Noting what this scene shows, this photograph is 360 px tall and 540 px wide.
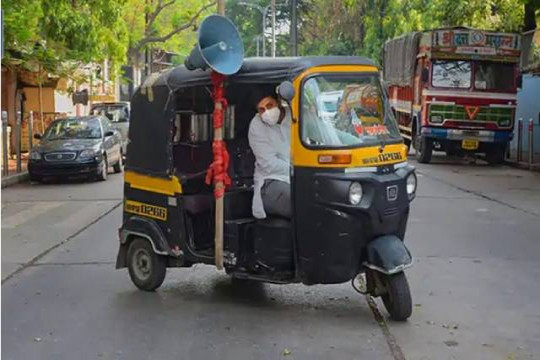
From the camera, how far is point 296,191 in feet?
20.9

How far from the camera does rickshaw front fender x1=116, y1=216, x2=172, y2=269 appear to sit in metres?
7.36

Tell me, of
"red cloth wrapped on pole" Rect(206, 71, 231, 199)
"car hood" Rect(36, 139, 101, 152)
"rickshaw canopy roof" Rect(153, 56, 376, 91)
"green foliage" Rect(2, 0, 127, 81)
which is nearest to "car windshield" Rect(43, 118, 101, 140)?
"car hood" Rect(36, 139, 101, 152)

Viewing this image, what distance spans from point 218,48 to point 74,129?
14158 millimetres

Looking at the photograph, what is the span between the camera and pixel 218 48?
6594mm

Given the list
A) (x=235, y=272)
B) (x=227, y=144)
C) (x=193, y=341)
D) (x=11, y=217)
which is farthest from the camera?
(x=11, y=217)

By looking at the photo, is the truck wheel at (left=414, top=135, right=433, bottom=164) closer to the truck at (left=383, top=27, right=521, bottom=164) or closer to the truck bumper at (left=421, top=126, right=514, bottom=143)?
the truck at (left=383, top=27, right=521, bottom=164)

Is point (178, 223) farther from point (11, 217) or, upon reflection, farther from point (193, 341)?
point (11, 217)

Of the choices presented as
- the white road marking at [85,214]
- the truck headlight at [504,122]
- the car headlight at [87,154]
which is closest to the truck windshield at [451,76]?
the truck headlight at [504,122]

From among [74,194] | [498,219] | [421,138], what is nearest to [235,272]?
[498,219]

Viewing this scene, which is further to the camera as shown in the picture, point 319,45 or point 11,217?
point 319,45

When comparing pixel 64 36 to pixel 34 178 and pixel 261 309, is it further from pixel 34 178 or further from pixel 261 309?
pixel 261 309

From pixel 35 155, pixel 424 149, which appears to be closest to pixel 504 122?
pixel 424 149

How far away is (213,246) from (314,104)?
173 centimetres

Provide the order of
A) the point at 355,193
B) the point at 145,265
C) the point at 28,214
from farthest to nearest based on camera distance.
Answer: the point at 28,214
the point at 145,265
the point at 355,193
